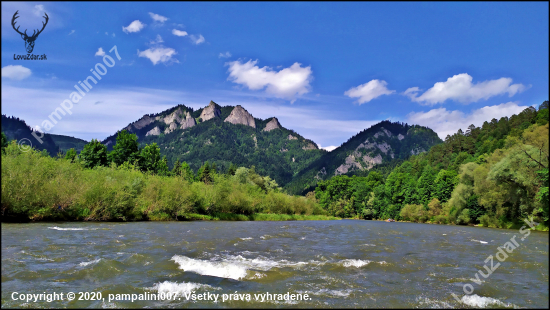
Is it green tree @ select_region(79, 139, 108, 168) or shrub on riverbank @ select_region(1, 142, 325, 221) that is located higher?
green tree @ select_region(79, 139, 108, 168)

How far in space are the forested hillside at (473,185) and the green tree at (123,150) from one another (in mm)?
71765

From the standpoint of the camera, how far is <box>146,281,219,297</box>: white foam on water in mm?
10055

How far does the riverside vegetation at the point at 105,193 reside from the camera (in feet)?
94.0

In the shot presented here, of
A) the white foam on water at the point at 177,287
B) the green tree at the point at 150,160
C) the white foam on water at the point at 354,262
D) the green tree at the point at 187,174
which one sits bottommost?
the white foam on water at the point at 354,262

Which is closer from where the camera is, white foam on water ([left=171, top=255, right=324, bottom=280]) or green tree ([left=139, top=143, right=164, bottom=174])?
white foam on water ([left=171, top=255, right=324, bottom=280])

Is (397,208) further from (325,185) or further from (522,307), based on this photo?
(522,307)

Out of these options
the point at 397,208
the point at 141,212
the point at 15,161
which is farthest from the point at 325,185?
the point at 15,161

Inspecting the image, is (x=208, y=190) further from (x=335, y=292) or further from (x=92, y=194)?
(x=335, y=292)

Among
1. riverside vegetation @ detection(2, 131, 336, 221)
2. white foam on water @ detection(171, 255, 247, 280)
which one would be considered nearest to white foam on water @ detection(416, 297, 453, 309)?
white foam on water @ detection(171, 255, 247, 280)

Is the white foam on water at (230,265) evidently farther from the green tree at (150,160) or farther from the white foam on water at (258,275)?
the green tree at (150,160)

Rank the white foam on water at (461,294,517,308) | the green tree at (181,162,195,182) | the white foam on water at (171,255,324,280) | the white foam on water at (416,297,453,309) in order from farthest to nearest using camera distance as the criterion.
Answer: the green tree at (181,162,195,182), the white foam on water at (171,255,324,280), the white foam on water at (461,294,517,308), the white foam on water at (416,297,453,309)

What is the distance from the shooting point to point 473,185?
2566 inches

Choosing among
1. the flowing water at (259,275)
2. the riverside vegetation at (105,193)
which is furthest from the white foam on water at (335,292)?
the riverside vegetation at (105,193)

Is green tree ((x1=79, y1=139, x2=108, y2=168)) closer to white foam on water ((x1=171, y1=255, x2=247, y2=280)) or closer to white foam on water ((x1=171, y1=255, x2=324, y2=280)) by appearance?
white foam on water ((x1=171, y1=255, x2=324, y2=280))
